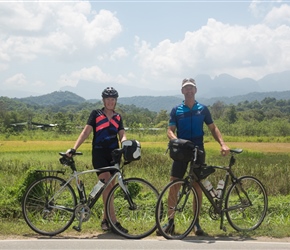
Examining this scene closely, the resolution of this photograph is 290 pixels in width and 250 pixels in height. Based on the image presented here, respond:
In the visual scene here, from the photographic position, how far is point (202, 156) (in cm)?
525

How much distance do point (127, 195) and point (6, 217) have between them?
8.75ft

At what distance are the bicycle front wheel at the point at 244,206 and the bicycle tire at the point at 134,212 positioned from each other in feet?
3.61

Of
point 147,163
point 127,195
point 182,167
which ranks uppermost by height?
point 182,167

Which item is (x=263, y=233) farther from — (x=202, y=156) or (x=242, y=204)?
(x=202, y=156)

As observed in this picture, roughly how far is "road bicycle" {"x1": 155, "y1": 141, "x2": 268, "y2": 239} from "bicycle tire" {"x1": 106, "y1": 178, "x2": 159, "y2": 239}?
237 mm

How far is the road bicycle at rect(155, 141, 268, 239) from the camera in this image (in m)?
5.09

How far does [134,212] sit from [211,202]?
1107mm

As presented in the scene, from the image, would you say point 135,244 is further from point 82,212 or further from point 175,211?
point 82,212

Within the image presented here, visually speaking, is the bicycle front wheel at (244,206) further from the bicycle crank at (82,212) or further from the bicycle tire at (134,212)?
the bicycle crank at (82,212)

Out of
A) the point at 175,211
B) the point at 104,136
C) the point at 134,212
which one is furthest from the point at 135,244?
the point at 104,136

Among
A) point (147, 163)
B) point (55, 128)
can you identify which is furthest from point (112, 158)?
point (55, 128)

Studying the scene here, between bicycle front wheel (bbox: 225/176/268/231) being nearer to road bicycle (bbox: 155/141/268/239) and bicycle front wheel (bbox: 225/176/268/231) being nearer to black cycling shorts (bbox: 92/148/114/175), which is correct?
road bicycle (bbox: 155/141/268/239)

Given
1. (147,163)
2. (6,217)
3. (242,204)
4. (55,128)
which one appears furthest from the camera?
(55,128)

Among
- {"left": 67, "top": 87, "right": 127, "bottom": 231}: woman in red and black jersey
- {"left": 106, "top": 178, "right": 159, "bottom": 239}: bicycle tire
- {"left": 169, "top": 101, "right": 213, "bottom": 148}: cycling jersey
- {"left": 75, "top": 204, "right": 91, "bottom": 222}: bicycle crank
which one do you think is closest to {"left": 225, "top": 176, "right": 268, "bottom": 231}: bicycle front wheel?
{"left": 169, "top": 101, "right": 213, "bottom": 148}: cycling jersey
